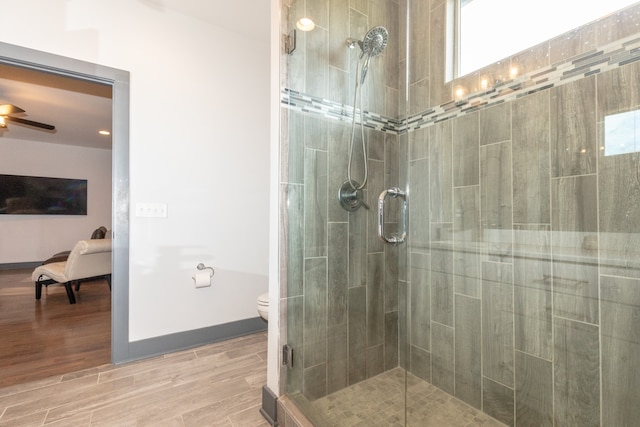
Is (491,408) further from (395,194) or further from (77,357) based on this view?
(77,357)

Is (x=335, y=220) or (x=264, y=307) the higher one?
(x=335, y=220)

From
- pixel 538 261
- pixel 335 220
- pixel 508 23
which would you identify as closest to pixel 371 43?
pixel 508 23

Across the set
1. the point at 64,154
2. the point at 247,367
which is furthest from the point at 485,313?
the point at 64,154

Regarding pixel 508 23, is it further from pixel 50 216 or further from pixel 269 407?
pixel 50 216

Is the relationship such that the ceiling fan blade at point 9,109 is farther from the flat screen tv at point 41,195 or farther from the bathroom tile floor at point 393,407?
the bathroom tile floor at point 393,407

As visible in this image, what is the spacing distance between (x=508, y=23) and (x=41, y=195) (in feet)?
25.2

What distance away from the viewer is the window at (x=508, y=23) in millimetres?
1272

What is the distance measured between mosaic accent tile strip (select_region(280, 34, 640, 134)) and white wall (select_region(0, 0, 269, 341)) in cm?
114

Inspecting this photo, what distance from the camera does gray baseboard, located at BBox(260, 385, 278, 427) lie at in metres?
1.44

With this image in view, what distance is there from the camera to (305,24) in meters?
1.60

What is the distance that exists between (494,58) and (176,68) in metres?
2.19

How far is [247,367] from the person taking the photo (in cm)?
196

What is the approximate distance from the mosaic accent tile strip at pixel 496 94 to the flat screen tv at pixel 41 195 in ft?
21.8

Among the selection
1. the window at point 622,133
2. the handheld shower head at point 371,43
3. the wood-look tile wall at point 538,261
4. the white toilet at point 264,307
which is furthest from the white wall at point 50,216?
the window at point 622,133
